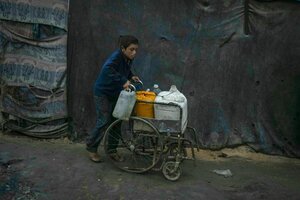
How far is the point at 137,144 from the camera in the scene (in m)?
6.38

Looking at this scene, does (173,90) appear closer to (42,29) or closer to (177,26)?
(177,26)

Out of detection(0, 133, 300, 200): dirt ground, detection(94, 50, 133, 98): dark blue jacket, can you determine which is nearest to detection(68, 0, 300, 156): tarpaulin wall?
detection(0, 133, 300, 200): dirt ground

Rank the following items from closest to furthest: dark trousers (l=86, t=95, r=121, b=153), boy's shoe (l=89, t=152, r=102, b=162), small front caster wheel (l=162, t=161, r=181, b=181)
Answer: small front caster wheel (l=162, t=161, r=181, b=181), dark trousers (l=86, t=95, r=121, b=153), boy's shoe (l=89, t=152, r=102, b=162)

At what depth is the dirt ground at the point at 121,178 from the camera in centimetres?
590

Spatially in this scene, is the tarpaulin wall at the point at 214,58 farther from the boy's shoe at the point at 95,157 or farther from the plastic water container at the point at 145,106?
the plastic water container at the point at 145,106

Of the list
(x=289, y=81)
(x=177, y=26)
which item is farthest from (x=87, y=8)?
(x=289, y=81)

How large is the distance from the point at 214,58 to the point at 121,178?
2.68 metres

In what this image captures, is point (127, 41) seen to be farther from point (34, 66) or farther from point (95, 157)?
point (34, 66)

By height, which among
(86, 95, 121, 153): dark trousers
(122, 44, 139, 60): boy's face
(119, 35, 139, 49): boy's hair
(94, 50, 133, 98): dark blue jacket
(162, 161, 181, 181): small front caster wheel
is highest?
(119, 35, 139, 49): boy's hair

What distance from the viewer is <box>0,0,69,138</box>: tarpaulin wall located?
24.8 feet

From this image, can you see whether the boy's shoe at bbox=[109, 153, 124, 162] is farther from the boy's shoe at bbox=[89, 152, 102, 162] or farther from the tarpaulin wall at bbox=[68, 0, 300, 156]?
the tarpaulin wall at bbox=[68, 0, 300, 156]

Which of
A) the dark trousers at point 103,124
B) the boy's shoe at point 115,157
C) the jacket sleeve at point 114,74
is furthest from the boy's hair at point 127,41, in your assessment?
the boy's shoe at point 115,157

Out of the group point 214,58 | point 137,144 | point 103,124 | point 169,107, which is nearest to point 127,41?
point 169,107

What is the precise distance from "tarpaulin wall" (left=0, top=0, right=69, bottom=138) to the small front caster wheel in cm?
235
